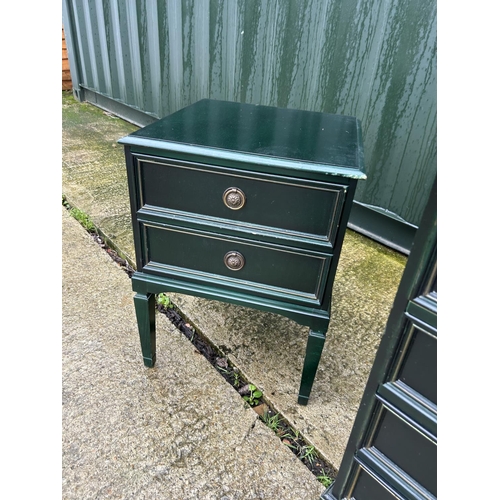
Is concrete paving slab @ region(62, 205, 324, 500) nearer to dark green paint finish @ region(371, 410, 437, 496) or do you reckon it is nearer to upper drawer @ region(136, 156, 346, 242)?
dark green paint finish @ region(371, 410, 437, 496)

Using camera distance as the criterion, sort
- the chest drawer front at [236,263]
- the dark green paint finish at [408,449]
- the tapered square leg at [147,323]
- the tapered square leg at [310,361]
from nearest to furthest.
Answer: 1. the dark green paint finish at [408,449]
2. the chest drawer front at [236,263]
3. the tapered square leg at [310,361]
4. the tapered square leg at [147,323]

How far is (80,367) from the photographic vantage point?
5.40 ft

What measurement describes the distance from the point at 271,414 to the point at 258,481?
0.90 ft

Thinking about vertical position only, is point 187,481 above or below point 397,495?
below

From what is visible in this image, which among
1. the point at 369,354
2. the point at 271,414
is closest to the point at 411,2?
the point at 369,354

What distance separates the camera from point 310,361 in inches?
55.3

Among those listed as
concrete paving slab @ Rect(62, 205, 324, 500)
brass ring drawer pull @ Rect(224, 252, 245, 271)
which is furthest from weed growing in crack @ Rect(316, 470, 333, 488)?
brass ring drawer pull @ Rect(224, 252, 245, 271)

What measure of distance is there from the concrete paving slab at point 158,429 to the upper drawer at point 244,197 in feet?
2.50

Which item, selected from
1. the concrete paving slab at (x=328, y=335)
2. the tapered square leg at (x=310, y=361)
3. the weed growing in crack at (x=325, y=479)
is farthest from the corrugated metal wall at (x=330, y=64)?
the weed growing in crack at (x=325, y=479)

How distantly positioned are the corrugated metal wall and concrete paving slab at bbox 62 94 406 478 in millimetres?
478

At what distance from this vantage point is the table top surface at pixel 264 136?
3.60ft

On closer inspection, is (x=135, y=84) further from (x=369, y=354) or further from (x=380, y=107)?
(x=369, y=354)

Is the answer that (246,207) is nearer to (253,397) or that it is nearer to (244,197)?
(244,197)

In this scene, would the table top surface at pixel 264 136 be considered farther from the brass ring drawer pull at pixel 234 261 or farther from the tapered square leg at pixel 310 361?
the tapered square leg at pixel 310 361
